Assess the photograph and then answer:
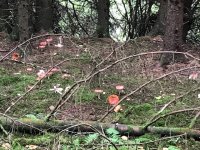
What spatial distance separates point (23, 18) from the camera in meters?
8.38

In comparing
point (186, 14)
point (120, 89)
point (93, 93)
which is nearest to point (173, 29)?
point (120, 89)

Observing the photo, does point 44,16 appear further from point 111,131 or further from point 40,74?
point 111,131

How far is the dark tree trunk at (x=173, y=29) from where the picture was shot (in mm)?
7312

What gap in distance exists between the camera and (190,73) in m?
7.03

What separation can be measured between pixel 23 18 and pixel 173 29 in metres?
2.86

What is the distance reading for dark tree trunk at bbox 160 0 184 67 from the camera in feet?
24.0

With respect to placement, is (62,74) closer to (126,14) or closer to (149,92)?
(149,92)

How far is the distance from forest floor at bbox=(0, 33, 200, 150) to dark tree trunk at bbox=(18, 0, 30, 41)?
1.24 feet

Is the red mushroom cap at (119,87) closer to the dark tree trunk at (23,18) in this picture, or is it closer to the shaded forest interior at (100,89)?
the shaded forest interior at (100,89)

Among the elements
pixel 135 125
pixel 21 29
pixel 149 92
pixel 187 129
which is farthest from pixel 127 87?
pixel 21 29

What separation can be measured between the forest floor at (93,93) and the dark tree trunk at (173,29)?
18 centimetres

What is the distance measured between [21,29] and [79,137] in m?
4.45

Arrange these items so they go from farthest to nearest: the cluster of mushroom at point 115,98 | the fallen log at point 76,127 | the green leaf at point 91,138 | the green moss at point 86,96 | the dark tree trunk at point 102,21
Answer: the dark tree trunk at point 102,21
the green moss at point 86,96
the cluster of mushroom at point 115,98
the fallen log at point 76,127
the green leaf at point 91,138

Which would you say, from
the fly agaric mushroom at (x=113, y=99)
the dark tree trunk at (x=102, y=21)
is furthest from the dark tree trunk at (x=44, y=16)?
the fly agaric mushroom at (x=113, y=99)
